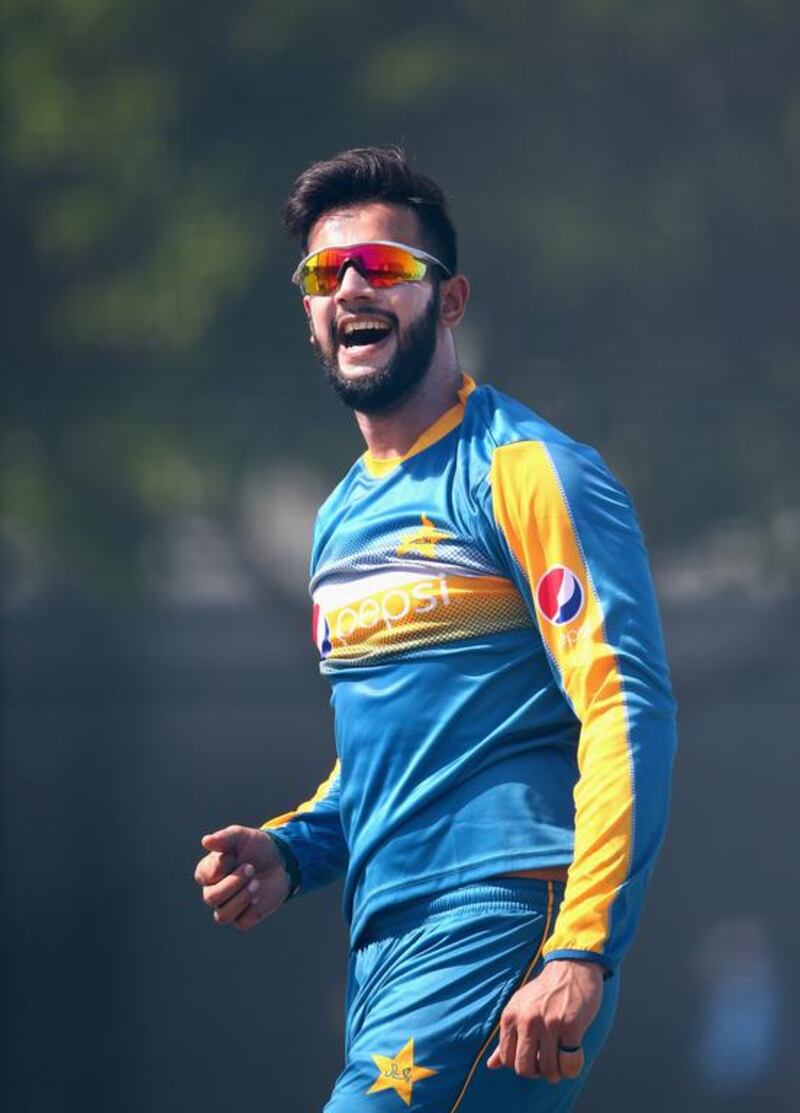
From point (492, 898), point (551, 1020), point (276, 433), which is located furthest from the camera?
point (276, 433)

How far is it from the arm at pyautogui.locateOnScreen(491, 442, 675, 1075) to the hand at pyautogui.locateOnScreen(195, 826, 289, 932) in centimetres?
57

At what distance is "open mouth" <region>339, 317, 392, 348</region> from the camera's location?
2.81 meters

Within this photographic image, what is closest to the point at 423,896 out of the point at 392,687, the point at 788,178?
the point at 392,687

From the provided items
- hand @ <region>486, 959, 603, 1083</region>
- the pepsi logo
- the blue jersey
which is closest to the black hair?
the blue jersey

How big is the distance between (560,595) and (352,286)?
582mm

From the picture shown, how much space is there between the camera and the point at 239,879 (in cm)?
281

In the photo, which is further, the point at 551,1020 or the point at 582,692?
the point at 582,692

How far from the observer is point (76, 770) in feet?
18.0

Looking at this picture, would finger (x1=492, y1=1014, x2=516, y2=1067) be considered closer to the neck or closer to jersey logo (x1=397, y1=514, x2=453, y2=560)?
jersey logo (x1=397, y1=514, x2=453, y2=560)

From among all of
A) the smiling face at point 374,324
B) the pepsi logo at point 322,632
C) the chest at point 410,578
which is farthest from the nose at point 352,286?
the pepsi logo at point 322,632

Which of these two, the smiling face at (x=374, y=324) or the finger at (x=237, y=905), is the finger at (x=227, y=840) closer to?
the finger at (x=237, y=905)

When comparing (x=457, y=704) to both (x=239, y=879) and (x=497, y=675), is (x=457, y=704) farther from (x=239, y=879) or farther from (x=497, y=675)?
(x=239, y=879)

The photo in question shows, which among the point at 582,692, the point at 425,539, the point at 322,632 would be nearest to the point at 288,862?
the point at 322,632

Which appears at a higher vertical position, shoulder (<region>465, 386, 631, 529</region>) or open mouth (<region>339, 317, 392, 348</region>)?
open mouth (<region>339, 317, 392, 348</region>)
